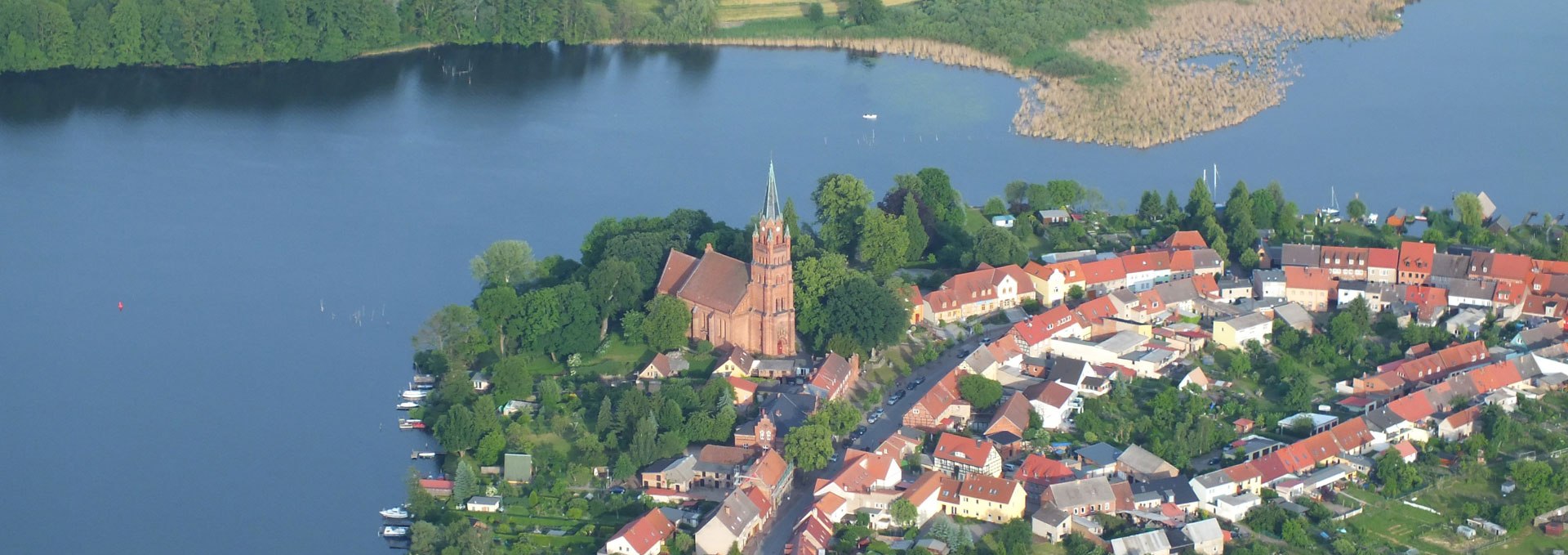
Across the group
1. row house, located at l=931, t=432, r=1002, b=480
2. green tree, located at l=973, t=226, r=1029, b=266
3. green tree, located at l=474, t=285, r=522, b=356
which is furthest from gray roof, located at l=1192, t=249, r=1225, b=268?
green tree, located at l=474, t=285, r=522, b=356

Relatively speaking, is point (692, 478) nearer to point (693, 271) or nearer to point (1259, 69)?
point (693, 271)

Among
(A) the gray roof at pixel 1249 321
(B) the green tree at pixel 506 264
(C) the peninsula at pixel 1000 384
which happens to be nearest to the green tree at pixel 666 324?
(C) the peninsula at pixel 1000 384

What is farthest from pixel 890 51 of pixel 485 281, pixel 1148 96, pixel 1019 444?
pixel 1019 444

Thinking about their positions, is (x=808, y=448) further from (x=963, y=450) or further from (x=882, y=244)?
(x=882, y=244)

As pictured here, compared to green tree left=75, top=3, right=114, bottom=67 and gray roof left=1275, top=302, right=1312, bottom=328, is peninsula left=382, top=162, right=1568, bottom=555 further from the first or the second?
green tree left=75, top=3, right=114, bottom=67

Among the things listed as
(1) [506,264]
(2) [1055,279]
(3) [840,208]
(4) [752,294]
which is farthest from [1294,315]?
(1) [506,264]

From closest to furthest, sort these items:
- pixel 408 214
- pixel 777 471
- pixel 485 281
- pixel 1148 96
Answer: pixel 777 471
pixel 485 281
pixel 408 214
pixel 1148 96

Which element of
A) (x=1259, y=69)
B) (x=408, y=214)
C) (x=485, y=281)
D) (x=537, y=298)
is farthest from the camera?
(x=1259, y=69)
